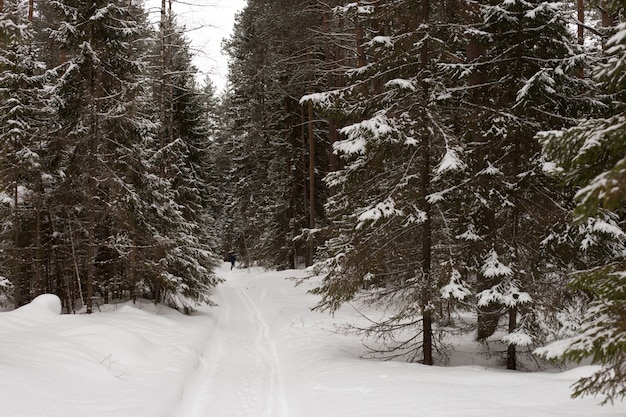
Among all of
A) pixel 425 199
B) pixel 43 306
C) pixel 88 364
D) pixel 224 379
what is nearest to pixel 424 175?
pixel 425 199

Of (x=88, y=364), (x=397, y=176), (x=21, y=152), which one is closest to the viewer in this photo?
(x=88, y=364)

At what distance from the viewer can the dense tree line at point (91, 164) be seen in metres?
13.1

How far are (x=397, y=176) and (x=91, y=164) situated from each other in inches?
361

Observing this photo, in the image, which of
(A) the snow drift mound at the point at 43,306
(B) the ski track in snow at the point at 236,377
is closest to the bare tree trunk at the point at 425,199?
(B) the ski track in snow at the point at 236,377

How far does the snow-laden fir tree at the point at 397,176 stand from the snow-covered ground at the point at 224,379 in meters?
1.59

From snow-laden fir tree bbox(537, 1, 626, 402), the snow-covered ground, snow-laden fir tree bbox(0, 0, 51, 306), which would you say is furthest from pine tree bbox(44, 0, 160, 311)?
snow-laden fir tree bbox(537, 1, 626, 402)

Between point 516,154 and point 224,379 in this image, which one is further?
point 516,154

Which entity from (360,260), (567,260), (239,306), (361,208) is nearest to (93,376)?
(360,260)

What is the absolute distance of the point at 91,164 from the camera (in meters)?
13.0

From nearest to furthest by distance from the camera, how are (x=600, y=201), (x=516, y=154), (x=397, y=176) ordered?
(x=600, y=201)
(x=516, y=154)
(x=397, y=176)

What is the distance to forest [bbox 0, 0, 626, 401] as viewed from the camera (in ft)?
17.9

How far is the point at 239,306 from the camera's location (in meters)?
20.9

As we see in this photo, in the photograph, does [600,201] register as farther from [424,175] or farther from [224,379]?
[224,379]

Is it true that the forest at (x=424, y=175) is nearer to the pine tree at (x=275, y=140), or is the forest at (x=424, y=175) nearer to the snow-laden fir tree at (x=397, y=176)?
the snow-laden fir tree at (x=397, y=176)
